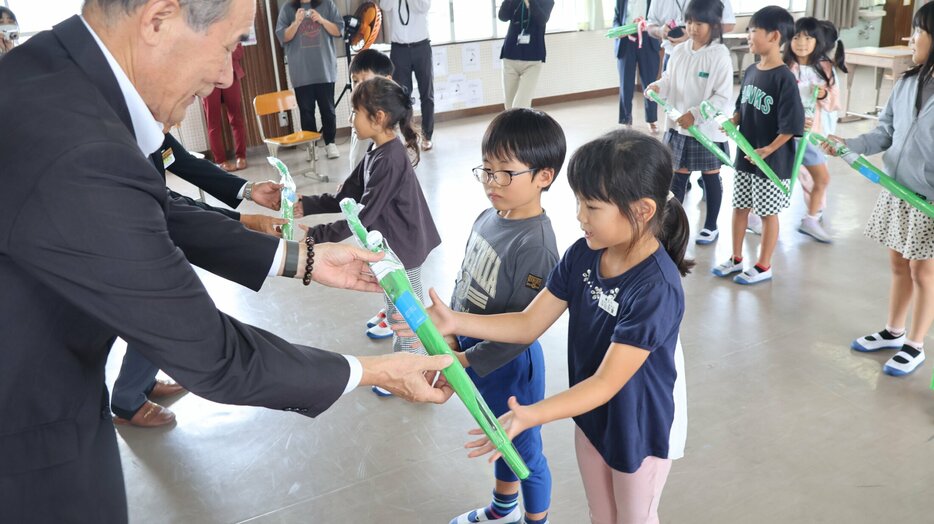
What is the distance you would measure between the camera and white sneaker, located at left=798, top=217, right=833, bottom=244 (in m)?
4.71

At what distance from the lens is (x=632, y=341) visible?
1.46m

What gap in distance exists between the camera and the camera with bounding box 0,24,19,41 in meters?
4.21

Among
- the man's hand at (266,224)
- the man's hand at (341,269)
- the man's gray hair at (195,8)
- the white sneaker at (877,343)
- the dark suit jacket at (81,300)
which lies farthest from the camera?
the white sneaker at (877,343)

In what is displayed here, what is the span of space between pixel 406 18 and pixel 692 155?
3560 millimetres

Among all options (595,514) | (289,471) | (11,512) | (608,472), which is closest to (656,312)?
Result: (608,472)

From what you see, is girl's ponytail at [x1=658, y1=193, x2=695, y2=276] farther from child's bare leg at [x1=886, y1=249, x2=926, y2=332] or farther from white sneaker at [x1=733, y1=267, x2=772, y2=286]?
white sneaker at [x1=733, y1=267, x2=772, y2=286]

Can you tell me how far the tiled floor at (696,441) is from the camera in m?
2.33

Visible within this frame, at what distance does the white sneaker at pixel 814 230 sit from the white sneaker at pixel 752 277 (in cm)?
73

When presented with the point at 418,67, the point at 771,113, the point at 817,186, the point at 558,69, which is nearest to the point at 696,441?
the point at 771,113

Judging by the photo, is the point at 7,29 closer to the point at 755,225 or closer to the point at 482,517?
the point at 482,517

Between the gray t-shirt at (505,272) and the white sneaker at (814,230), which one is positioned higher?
the gray t-shirt at (505,272)

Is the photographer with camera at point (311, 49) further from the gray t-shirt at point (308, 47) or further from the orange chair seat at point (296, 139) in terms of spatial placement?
the orange chair seat at point (296, 139)

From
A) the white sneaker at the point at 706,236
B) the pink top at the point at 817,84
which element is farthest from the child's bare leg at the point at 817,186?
the white sneaker at the point at 706,236

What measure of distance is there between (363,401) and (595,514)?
1.35 meters
